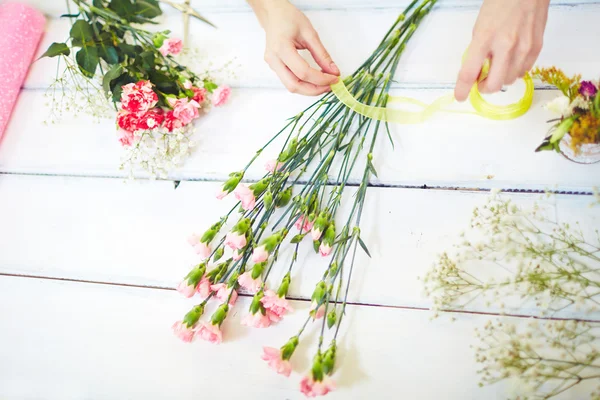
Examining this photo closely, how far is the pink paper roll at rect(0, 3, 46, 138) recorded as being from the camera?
1.10m

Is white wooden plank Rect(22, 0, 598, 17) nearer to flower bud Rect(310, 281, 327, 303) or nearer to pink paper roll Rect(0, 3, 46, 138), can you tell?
pink paper roll Rect(0, 3, 46, 138)

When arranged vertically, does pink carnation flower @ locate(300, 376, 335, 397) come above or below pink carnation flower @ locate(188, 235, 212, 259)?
below

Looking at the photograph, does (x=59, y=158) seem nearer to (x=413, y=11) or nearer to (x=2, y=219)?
(x=2, y=219)

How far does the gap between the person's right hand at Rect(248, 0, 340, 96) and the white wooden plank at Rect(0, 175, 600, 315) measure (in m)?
0.25

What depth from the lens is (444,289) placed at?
788 millimetres

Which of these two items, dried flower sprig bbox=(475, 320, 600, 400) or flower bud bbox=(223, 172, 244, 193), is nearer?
dried flower sprig bbox=(475, 320, 600, 400)

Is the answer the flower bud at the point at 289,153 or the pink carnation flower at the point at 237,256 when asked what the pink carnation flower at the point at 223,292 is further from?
the flower bud at the point at 289,153

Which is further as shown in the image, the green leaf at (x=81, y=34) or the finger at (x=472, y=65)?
the green leaf at (x=81, y=34)

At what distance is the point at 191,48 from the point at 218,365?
0.72 m

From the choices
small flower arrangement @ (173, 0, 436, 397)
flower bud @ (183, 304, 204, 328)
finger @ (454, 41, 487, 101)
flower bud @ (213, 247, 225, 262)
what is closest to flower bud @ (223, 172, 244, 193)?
small flower arrangement @ (173, 0, 436, 397)

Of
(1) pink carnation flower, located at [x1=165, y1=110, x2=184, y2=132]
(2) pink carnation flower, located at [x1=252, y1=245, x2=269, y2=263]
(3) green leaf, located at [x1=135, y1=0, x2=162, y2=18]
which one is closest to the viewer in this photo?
(2) pink carnation flower, located at [x1=252, y1=245, x2=269, y2=263]

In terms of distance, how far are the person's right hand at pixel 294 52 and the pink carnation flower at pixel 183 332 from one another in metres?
0.49

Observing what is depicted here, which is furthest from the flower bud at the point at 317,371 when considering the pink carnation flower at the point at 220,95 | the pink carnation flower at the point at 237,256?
the pink carnation flower at the point at 220,95

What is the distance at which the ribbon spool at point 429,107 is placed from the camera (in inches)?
34.6
